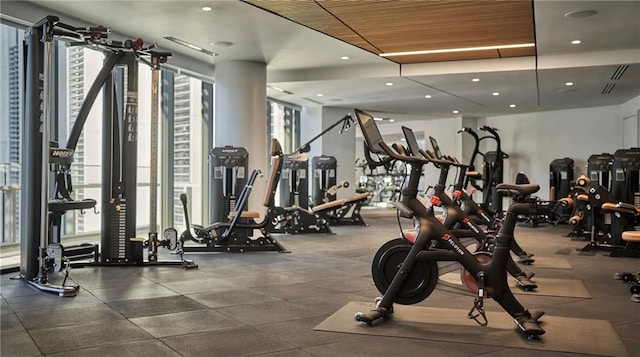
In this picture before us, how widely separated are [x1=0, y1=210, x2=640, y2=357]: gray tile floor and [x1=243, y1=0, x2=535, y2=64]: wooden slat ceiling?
293cm

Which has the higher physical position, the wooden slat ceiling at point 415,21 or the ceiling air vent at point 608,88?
the wooden slat ceiling at point 415,21

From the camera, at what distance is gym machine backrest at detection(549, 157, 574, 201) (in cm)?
1309

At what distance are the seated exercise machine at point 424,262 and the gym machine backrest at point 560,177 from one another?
10017 mm

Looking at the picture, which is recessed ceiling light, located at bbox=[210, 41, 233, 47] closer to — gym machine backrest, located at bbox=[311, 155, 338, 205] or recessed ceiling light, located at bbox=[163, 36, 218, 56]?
recessed ceiling light, located at bbox=[163, 36, 218, 56]

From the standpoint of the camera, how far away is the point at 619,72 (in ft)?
29.7

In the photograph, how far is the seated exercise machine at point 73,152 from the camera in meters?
5.10

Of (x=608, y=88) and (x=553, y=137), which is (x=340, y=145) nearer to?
(x=553, y=137)

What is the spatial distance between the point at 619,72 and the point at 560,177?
459cm

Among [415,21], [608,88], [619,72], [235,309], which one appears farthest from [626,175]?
[235,309]

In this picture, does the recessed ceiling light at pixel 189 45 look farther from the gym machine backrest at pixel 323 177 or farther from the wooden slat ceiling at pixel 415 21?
the gym machine backrest at pixel 323 177

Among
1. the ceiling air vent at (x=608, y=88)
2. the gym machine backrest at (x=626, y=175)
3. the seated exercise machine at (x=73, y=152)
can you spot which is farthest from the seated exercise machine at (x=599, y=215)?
the seated exercise machine at (x=73, y=152)

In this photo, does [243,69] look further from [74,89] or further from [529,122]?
[529,122]

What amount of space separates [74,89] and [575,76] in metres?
7.95

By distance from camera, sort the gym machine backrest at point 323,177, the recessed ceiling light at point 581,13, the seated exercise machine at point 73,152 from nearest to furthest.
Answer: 1. the seated exercise machine at point 73,152
2. the recessed ceiling light at point 581,13
3. the gym machine backrest at point 323,177
